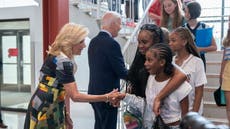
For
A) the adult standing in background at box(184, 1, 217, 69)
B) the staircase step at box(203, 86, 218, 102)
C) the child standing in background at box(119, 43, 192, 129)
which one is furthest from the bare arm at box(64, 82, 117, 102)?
the staircase step at box(203, 86, 218, 102)

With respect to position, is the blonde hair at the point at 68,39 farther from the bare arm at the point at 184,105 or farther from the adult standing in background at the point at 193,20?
the adult standing in background at the point at 193,20

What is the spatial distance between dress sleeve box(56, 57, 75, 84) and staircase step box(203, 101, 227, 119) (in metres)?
1.94

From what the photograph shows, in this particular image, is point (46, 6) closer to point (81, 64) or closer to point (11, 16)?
point (81, 64)

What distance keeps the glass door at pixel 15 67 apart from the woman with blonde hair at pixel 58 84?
4.51 metres

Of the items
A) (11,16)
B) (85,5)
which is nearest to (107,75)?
(85,5)

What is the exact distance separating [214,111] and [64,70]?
2.03 metres

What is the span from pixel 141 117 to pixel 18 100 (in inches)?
232

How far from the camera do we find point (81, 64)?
4.51 meters

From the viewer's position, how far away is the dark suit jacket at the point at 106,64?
250cm

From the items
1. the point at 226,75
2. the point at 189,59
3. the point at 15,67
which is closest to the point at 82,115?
the point at 226,75

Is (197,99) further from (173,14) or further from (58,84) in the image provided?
(173,14)

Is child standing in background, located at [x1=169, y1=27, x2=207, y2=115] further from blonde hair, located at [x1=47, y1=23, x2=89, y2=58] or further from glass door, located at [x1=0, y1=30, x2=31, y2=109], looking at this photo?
glass door, located at [x1=0, y1=30, x2=31, y2=109]

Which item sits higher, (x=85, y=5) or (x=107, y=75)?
(x=85, y=5)

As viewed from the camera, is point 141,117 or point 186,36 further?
point 186,36
